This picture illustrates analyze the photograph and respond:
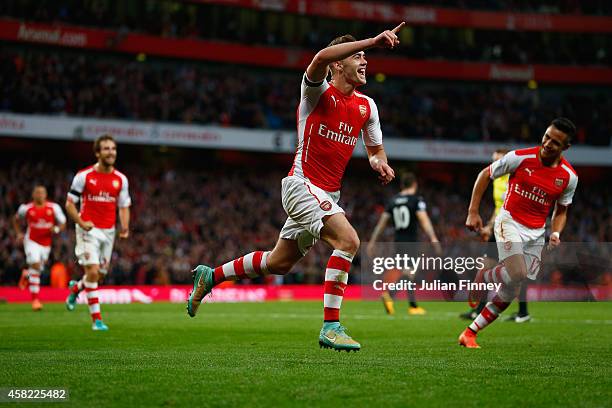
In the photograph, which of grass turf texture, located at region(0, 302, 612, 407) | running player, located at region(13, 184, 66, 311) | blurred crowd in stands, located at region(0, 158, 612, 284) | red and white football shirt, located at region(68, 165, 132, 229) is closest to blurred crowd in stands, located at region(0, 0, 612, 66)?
blurred crowd in stands, located at region(0, 158, 612, 284)

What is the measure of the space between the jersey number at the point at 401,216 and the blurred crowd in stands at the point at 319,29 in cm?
2198

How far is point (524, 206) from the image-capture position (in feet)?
31.4

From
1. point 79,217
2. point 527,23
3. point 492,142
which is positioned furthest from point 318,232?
point 527,23

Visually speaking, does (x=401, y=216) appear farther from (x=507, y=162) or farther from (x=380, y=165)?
(x=380, y=165)

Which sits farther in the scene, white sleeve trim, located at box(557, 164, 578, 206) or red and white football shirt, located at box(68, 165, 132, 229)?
red and white football shirt, located at box(68, 165, 132, 229)

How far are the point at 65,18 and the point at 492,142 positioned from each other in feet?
62.5

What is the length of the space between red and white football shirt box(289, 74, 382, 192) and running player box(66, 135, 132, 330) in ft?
17.3

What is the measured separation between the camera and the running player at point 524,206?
9.08m

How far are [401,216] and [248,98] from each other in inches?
845

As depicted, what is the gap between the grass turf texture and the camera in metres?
5.34

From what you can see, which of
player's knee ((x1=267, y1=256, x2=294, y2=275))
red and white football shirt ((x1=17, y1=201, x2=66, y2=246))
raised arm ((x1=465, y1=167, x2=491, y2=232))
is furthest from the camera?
red and white football shirt ((x1=17, y1=201, x2=66, y2=246))

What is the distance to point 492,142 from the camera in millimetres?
39156

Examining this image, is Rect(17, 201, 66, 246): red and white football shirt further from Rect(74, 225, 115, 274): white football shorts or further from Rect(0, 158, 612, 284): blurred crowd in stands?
Rect(0, 158, 612, 284): blurred crowd in stands

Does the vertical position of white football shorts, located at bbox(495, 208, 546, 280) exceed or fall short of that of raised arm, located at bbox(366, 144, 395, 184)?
it falls short
